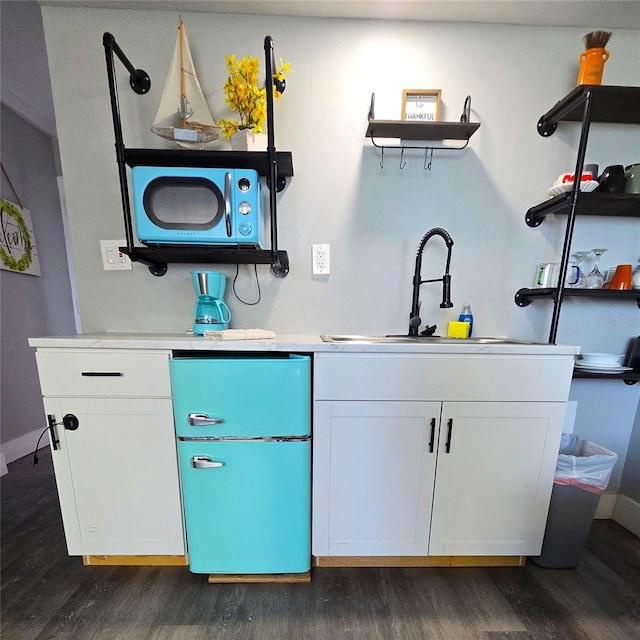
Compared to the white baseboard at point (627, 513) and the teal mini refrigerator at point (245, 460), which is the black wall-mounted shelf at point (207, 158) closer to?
the teal mini refrigerator at point (245, 460)

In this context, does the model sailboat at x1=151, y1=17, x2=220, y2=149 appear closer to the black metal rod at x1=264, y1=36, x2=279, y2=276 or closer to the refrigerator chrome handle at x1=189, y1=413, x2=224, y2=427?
the black metal rod at x1=264, y1=36, x2=279, y2=276

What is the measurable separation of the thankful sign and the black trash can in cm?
340

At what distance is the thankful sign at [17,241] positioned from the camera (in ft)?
6.09

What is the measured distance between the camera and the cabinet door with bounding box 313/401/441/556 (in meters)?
1.07

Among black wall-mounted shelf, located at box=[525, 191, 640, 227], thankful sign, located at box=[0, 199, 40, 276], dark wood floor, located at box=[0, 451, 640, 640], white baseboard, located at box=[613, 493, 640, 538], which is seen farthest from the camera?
thankful sign, located at box=[0, 199, 40, 276]

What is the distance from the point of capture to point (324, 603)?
1.04m

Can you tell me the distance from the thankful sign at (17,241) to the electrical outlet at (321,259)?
2146 mm

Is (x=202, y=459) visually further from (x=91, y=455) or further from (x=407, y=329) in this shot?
(x=407, y=329)

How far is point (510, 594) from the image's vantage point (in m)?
1.09

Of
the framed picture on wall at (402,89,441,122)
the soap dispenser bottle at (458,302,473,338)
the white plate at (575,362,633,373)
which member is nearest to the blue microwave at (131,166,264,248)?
the framed picture on wall at (402,89,441,122)

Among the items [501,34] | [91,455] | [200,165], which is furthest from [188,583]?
[501,34]

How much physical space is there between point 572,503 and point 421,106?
1842 millimetres

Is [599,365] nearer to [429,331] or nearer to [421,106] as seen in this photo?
[429,331]

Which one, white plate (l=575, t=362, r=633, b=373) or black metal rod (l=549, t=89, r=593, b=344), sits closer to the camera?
black metal rod (l=549, t=89, r=593, b=344)
